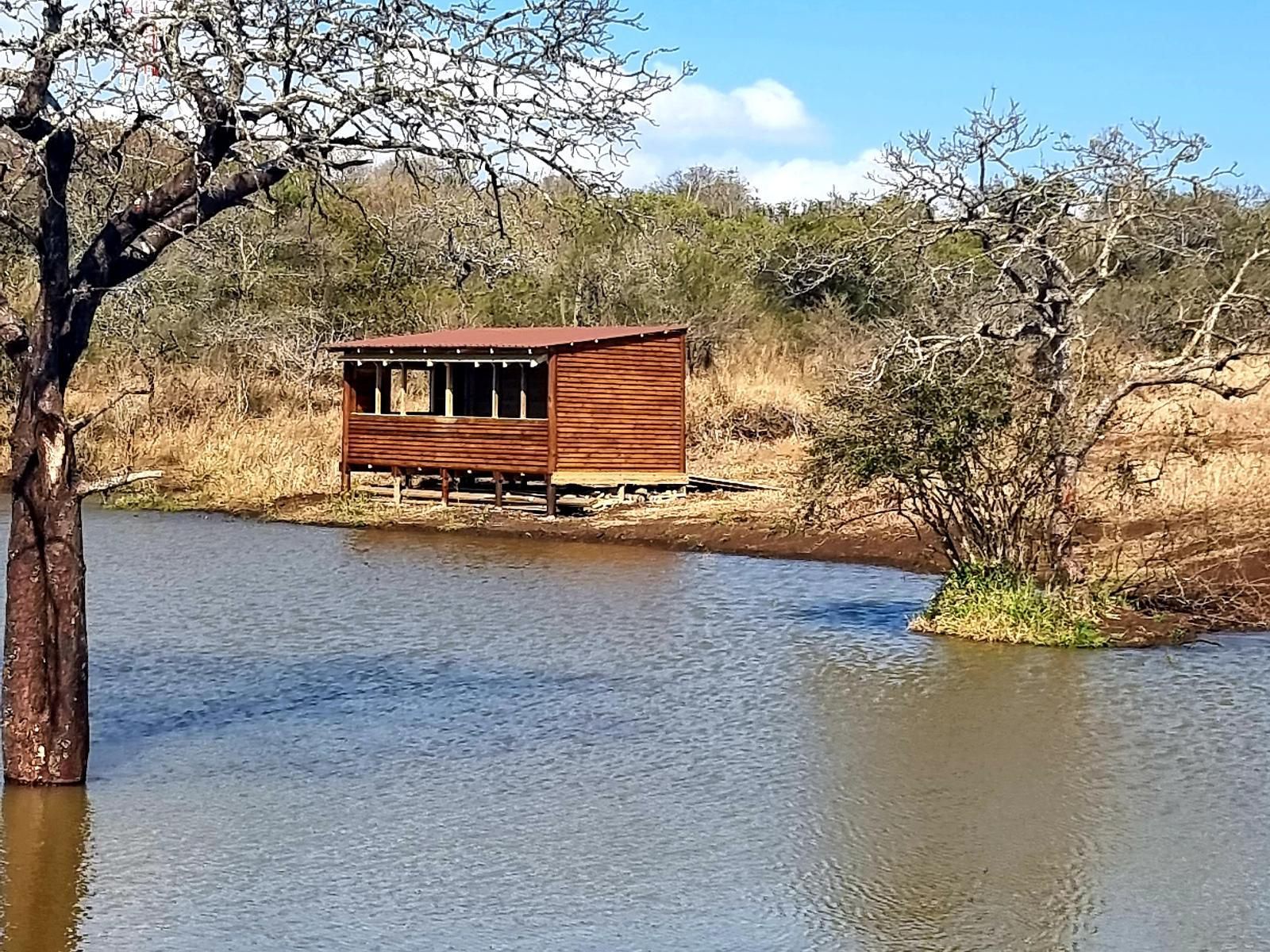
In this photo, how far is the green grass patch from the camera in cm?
1549

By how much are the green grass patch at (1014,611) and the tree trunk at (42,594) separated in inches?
327

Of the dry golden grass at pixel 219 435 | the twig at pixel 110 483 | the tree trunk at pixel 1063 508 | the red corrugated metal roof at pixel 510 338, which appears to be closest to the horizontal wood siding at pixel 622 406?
the red corrugated metal roof at pixel 510 338

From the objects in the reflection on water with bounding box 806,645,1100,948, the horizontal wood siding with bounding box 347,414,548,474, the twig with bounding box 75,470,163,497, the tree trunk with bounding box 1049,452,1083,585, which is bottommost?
the reflection on water with bounding box 806,645,1100,948

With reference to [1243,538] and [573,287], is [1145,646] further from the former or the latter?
[573,287]

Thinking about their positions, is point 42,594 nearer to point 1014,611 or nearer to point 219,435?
point 1014,611

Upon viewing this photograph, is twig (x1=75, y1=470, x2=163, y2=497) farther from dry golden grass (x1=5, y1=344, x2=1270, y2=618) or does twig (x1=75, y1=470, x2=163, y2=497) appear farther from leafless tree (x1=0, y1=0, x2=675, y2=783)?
dry golden grass (x1=5, y1=344, x2=1270, y2=618)

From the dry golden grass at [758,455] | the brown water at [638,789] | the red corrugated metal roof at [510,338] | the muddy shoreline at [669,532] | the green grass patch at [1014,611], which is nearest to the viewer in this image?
the brown water at [638,789]

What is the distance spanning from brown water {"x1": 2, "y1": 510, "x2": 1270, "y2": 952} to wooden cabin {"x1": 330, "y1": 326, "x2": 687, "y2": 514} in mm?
8392

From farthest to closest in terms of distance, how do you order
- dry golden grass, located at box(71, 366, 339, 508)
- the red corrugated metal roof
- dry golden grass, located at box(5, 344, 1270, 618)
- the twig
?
1. dry golden grass, located at box(71, 366, 339, 508)
2. the red corrugated metal roof
3. dry golden grass, located at box(5, 344, 1270, 618)
4. the twig

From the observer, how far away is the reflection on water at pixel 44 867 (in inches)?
317

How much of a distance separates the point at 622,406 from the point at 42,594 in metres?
17.9

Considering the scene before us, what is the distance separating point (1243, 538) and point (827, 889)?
37.0 ft

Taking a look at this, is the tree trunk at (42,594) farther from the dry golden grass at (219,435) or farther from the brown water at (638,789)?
the dry golden grass at (219,435)

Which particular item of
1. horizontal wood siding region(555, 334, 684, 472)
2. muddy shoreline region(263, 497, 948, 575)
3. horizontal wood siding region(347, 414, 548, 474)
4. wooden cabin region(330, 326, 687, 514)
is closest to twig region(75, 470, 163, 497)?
muddy shoreline region(263, 497, 948, 575)
